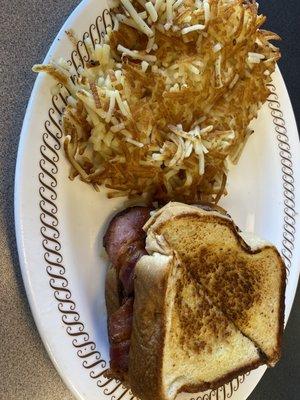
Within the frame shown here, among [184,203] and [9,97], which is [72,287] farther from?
[9,97]

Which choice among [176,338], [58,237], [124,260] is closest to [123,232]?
[124,260]

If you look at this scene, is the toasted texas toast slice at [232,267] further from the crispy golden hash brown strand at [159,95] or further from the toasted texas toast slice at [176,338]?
the crispy golden hash brown strand at [159,95]

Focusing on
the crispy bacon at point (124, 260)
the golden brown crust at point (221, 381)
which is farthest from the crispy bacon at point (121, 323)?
the golden brown crust at point (221, 381)

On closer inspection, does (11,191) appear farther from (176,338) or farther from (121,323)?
(176,338)

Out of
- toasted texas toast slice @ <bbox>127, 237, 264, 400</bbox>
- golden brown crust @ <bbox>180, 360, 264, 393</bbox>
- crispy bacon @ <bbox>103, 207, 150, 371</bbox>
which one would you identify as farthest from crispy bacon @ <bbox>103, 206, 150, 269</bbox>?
golden brown crust @ <bbox>180, 360, 264, 393</bbox>

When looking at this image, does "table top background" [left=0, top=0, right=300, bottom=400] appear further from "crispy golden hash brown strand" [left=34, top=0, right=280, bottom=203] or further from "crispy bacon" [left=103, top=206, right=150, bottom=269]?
"crispy bacon" [left=103, top=206, right=150, bottom=269]

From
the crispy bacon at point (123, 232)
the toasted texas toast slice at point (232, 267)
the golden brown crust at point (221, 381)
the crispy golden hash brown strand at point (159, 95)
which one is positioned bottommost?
the golden brown crust at point (221, 381)

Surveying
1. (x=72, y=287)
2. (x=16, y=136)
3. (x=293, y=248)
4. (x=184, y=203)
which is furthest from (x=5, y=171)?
(x=293, y=248)
